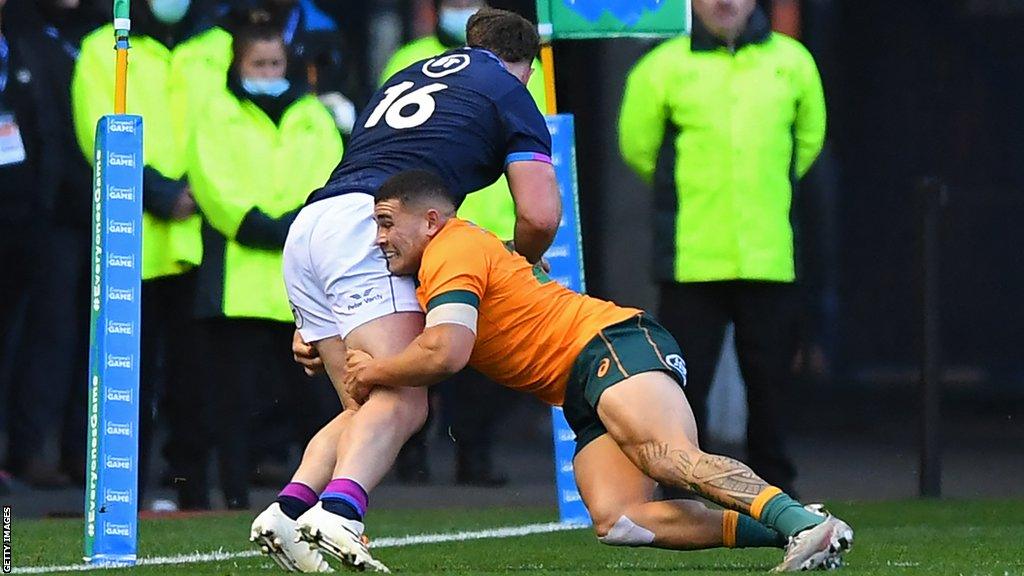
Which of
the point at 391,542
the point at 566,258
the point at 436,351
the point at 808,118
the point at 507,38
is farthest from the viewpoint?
the point at 808,118

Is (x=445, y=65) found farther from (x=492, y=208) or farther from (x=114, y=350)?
(x=492, y=208)

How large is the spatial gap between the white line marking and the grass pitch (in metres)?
0.10

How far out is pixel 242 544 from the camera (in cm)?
794

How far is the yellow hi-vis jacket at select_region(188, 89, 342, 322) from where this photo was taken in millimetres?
9664

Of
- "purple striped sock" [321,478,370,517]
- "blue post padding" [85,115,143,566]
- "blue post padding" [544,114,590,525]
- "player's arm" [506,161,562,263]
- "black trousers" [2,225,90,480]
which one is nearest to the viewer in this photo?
"purple striped sock" [321,478,370,517]

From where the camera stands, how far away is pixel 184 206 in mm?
9625

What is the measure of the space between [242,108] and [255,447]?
4.76ft

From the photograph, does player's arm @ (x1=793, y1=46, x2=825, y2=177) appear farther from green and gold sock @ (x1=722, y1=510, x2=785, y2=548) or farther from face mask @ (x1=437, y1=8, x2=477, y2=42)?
green and gold sock @ (x1=722, y1=510, x2=785, y2=548)

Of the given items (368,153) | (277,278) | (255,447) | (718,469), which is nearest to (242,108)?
(277,278)

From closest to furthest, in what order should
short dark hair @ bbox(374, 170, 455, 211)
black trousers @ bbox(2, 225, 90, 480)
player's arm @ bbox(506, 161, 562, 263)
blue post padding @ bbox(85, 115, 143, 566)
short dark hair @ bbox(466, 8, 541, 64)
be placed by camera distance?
short dark hair @ bbox(374, 170, 455, 211)
player's arm @ bbox(506, 161, 562, 263)
short dark hair @ bbox(466, 8, 541, 64)
blue post padding @ bbox(85, 115, 143, 566)
black trousers @ bbox(2, 225, 90, 480)

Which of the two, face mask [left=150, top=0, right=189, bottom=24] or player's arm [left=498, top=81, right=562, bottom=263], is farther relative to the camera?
face mask [left=150, top=0, right=189, bottom=24]

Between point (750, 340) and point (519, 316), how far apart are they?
3.43m
